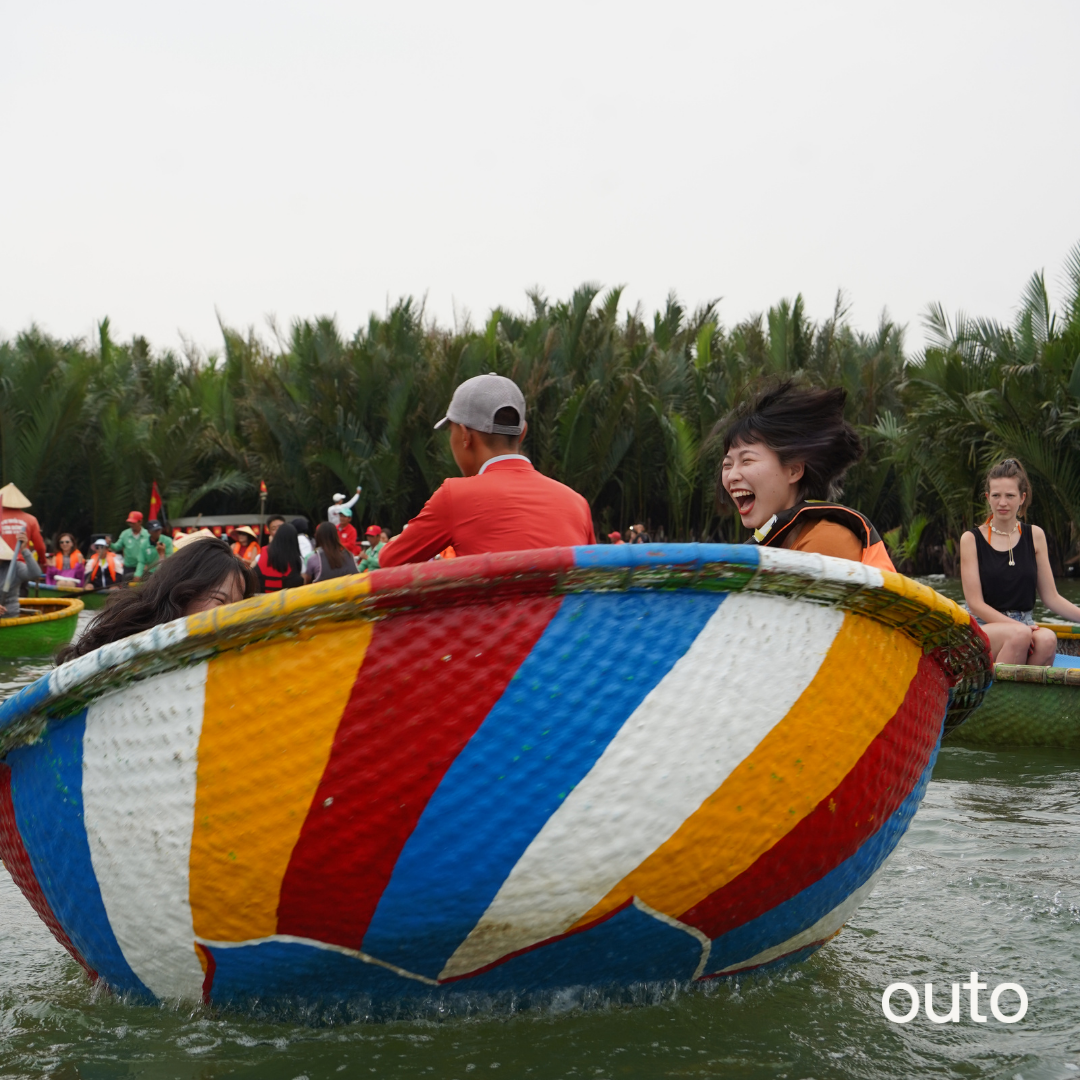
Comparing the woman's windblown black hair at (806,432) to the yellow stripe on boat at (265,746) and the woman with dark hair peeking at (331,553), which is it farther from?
the woman with dark hair peeking at (331,553)

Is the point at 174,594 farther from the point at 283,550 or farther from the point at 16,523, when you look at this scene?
the point at 16,523

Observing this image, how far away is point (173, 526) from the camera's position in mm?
23609

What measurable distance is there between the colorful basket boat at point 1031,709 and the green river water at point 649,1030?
2.90 meters

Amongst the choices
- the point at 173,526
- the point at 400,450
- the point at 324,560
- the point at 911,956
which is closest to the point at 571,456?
the point at 400,450

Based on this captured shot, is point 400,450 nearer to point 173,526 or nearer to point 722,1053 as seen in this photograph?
point 173,526

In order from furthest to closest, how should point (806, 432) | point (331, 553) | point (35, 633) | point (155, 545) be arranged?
1. point (155, 545)
2. point (35, 633)
3. point (331, 553)
4. point (806, 432)

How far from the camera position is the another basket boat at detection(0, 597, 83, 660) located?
9773mm

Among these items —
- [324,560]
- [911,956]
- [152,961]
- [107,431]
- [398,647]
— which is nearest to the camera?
[398,647]

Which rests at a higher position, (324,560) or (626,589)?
(626,589)

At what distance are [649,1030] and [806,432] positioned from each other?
1293mm

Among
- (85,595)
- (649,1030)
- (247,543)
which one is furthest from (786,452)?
(85,595)

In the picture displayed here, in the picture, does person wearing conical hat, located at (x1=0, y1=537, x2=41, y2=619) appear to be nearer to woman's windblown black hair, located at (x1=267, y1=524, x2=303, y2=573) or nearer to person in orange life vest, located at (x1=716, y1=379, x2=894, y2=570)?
woman's windblown black hair, located at (x1=267, y1=524, x2=303, y2=573)

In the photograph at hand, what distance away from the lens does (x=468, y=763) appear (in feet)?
6.52

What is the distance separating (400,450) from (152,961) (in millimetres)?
22140
